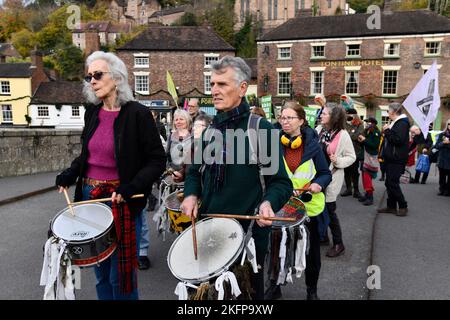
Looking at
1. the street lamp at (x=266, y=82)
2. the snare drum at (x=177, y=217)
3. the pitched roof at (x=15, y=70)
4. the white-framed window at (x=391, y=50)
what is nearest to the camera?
the snare drum at (x=177, y=217)

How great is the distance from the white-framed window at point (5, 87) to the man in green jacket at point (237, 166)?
1736 inches

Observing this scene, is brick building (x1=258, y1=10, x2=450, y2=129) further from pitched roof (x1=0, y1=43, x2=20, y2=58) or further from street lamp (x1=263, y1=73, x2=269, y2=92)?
pitched roof (x1=0, y1=43, x2=20, y2=58)

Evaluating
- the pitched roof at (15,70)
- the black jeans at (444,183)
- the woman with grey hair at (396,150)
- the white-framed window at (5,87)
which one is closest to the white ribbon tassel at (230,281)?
the woman with grey hair at (396,150)

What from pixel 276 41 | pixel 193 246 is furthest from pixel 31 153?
pixel 276 41

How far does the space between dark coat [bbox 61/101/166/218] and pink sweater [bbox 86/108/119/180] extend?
1.8 inches

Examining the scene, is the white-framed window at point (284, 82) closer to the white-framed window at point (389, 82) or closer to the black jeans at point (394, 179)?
the white-framed window at point (389, 82)

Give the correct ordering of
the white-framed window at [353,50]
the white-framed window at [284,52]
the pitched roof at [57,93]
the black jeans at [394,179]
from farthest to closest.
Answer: the pitched roof at [57,93] < the white-framed window at [284,52] < the white-framed window at [353,50] < the black jeans at [394,179]

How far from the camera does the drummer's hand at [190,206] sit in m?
2.60

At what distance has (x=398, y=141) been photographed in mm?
6883

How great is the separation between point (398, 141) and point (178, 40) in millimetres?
34528

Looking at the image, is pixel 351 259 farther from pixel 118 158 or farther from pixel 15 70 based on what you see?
pixel 15 70

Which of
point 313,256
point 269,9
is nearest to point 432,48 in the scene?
point 313,256

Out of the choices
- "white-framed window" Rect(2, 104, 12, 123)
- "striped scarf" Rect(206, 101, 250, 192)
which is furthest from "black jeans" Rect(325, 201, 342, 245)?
"white-framed window" Rect(2, 104, 12, 123)

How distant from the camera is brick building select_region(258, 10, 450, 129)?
1220 inches
